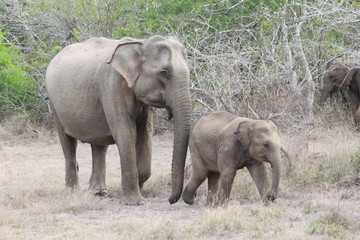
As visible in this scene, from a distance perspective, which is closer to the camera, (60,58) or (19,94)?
→ (60,58)

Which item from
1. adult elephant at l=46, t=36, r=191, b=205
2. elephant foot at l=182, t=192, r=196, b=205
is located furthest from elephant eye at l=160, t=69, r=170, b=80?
elephant foot at l=182, t=192, r=196, b=205

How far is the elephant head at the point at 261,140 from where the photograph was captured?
8125 mm

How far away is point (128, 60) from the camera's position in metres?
8.91

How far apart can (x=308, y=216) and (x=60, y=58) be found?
4.78 meters

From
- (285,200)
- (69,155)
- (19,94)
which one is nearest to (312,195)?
(285,200)

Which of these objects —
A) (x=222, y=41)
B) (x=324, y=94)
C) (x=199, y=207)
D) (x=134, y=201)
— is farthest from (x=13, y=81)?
(x=199, y=207)

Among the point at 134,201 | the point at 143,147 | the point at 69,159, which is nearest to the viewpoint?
the point at 134,201

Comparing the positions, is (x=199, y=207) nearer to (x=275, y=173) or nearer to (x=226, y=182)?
(x=226, y=182)

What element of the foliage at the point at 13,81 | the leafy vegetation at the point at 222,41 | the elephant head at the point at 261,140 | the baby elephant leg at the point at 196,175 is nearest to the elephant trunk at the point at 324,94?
the leafy vegetation at the point at 222,41

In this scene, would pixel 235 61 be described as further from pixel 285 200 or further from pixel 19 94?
pixel 19 94

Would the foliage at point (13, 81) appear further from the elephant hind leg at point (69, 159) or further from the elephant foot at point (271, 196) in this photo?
the elephant foot at point (271, 196)

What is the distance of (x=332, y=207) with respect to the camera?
7.77m

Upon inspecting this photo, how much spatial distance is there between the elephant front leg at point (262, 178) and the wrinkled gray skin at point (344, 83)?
8392 mm

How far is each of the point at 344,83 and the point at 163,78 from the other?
970cm
